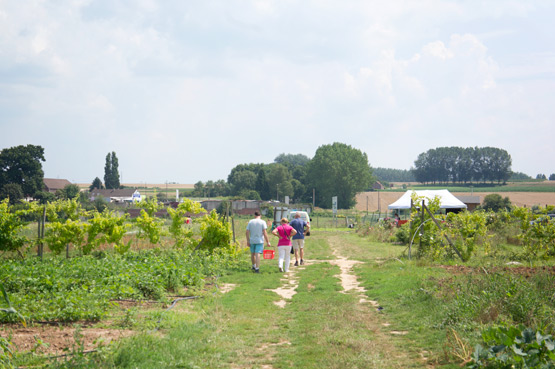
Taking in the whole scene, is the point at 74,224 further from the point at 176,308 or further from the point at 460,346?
the point at 460,346

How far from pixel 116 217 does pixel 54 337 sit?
33.3 feet

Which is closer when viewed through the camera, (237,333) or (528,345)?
(528,345)

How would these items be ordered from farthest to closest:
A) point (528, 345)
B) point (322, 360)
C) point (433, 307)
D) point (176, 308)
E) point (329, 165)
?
point (329, 165)
point (176, 308)
point (433, 307)
point (322, 360)
point (528, 345)

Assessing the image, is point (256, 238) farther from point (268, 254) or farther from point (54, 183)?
point (54, 183)

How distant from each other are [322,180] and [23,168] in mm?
53464

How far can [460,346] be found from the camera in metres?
6.01

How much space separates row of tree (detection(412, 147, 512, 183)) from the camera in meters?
116

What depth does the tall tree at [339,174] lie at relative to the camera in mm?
98250

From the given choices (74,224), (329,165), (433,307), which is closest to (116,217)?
(74,224)

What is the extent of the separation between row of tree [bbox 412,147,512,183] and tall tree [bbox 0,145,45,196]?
311ft

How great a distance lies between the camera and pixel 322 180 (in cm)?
10000

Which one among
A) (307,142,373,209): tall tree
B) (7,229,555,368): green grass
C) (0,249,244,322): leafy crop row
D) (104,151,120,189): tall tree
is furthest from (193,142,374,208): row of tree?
(7,229,555,368): green grass

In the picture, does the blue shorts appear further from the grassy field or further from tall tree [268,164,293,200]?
tall tree [268,164,293,200]

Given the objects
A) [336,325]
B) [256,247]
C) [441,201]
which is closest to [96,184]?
[441,201]
